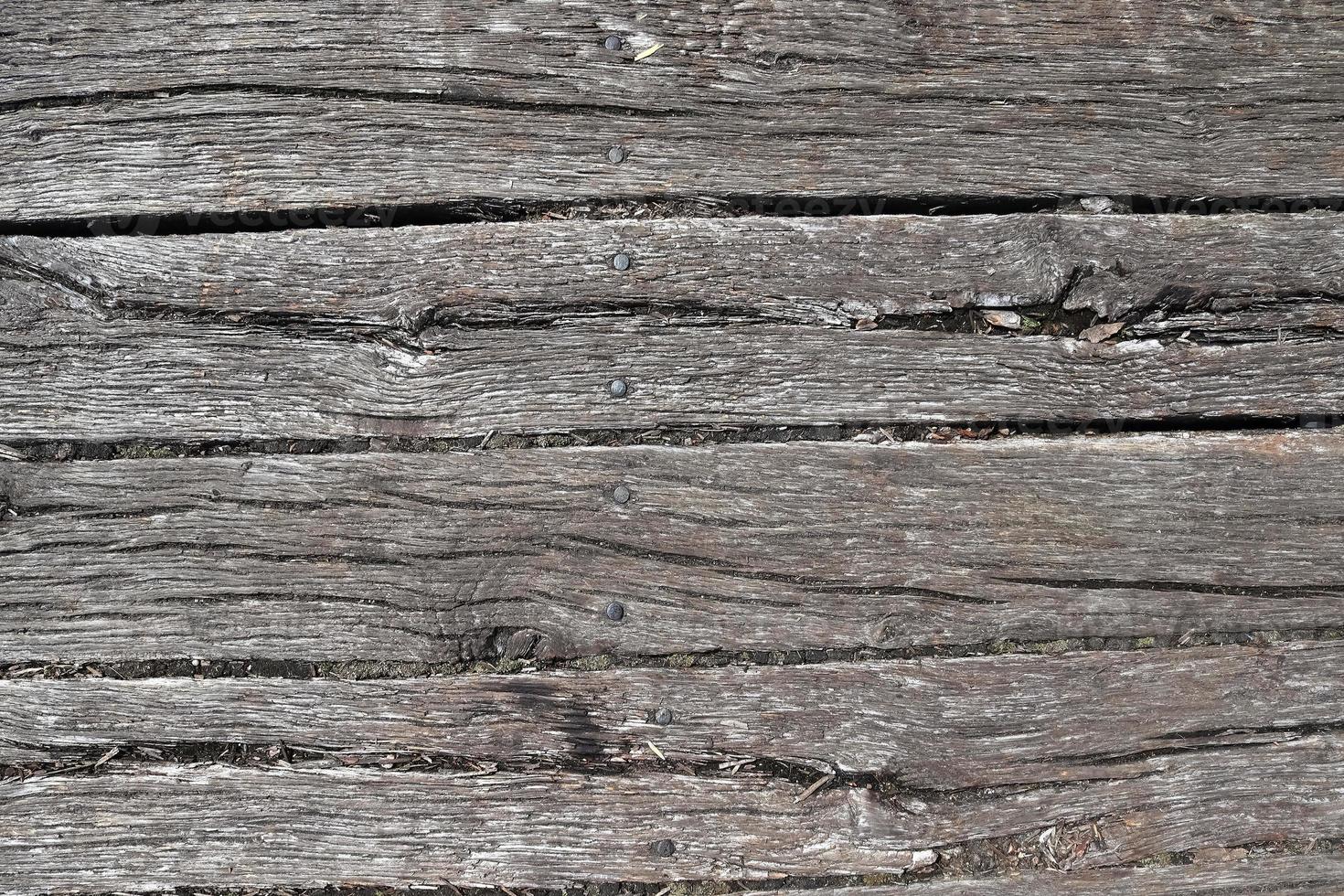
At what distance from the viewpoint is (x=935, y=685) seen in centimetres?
158

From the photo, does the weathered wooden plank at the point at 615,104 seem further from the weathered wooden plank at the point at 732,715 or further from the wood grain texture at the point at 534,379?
the weathered wooden plank at the point at 732,715

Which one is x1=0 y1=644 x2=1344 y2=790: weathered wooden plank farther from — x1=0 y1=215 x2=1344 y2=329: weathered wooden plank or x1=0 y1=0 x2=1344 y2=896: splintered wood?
x1=0 y1=215 x2=1344 y2=329: weathered wooden plank

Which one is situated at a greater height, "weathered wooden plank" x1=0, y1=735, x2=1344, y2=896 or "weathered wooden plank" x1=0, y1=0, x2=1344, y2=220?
"weathered wooden plank" x1=0, y1=0, x2=1344, y2=220

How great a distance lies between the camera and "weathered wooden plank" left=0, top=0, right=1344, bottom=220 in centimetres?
162

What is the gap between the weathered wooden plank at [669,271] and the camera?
5.26ft

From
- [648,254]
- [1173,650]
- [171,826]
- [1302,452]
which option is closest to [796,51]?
[648,254]

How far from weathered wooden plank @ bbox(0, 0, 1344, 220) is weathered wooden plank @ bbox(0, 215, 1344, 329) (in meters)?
0.08

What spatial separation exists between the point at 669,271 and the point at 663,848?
1097 mm

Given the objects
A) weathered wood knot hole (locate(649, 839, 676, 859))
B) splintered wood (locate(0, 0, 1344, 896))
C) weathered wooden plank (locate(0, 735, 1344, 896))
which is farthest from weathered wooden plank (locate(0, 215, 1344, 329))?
weathered wood knot hole (locate(649, 839, 676, 859))

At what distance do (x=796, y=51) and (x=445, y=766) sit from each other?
1546 millimetres

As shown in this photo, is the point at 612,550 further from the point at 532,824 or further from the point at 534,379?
the point at 532,824

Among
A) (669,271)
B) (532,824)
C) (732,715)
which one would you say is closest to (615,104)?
(669,271)

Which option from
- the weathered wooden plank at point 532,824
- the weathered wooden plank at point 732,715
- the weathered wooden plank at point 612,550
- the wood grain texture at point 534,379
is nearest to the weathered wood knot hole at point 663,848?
the weathered wooden plank at point 532,824

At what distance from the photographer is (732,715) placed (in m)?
1.58
